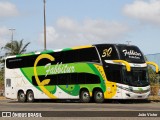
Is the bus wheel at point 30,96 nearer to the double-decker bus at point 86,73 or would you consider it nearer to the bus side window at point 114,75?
the double-decker bus at point 86,73

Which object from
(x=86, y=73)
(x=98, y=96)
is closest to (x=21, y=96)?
(x=86, y=73)

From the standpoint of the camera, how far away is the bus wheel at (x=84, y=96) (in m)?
30.2

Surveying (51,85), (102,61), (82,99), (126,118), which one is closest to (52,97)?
(51,85)

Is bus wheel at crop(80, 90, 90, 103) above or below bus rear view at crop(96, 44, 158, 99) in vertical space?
below

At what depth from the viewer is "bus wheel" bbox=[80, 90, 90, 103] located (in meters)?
30.2

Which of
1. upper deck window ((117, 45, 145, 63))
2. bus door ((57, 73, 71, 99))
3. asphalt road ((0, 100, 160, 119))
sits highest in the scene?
upper deck window ((117, 45, 145, 63))

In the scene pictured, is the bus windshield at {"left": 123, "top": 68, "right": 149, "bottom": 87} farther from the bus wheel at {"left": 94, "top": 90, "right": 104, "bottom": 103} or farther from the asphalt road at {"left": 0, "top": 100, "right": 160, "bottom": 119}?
the asphalt road at {"left": 0, "top": 100, "right": 160, "bottom": 119}

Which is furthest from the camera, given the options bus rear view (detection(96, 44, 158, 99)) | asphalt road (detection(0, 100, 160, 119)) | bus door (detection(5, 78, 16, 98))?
bus door (detection(5, 78, 16, 98))

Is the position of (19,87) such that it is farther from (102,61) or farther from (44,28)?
(44,28)

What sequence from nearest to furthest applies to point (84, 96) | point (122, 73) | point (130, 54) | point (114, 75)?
point (122, 73) → point (114, 75) → point (130, 54) → point (84, 96)

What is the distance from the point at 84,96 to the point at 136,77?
3926 mm

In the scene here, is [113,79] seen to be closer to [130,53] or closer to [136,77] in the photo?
[136,77]

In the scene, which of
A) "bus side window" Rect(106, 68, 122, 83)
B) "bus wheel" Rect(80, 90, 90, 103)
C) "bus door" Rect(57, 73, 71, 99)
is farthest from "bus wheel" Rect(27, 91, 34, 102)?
"bus side window" Rect(106, 68, 122, 83)

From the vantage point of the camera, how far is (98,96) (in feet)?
97.1
